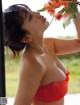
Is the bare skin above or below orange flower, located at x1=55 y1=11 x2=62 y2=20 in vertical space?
below

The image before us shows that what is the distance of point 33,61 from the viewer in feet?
2.78

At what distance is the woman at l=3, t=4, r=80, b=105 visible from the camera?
2.62ft

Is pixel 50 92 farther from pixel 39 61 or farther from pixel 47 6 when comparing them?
pixel 47 6

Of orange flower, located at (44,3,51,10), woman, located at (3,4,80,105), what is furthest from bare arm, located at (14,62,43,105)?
orange flower, located at (44,3,51,10)

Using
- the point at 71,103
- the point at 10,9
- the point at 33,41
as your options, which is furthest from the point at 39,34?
the point at 71,103

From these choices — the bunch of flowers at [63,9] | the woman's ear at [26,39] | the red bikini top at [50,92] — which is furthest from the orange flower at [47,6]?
the red bikini top at [50,92]

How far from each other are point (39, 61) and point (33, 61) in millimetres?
31

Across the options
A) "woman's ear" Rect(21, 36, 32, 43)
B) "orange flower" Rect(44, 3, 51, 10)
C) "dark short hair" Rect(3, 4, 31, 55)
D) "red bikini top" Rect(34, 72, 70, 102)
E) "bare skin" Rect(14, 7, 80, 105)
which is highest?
"orange flower" Rect(44, 3, 51, 10)

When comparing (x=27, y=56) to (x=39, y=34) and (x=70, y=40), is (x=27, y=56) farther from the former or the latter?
(x=70, y=40)

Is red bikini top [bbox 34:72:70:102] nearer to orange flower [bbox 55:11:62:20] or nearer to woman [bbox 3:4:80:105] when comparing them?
woman [bbox 3:4:80:105]

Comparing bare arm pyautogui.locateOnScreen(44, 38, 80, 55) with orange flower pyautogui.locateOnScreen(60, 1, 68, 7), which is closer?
orange flower pyautogui.locateOnScreen(60, 1, 68, 7)

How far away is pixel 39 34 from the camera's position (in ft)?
2.86

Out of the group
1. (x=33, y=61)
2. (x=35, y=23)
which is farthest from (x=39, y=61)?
(x=35, y=23)

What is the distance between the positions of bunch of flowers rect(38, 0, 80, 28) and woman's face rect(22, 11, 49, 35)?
0.12 ft
